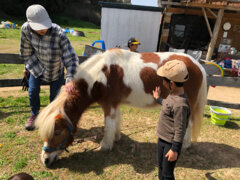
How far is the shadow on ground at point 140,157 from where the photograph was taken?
8.94 feet

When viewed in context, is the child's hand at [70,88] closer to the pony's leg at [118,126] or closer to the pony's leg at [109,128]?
the pony's leg at [109,128]

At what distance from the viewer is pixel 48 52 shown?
9.61 feet

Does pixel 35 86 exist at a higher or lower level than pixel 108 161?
higher

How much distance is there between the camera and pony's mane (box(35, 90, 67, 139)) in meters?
2.26

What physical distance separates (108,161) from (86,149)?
0.47 meters

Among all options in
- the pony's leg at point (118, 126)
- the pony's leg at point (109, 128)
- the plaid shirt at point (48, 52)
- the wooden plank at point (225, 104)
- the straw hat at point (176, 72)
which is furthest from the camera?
the wooden plank at point (225, 104)

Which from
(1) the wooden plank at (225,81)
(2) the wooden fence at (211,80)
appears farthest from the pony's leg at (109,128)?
(1) the wooden plank at (225,81)

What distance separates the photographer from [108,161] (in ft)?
9.36

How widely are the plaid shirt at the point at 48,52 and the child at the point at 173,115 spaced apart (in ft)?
5.32

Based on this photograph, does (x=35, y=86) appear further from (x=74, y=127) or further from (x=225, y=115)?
(x=225, y=115)

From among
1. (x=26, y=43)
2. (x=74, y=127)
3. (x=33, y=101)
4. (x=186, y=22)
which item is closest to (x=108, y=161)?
(x=74, y=127)

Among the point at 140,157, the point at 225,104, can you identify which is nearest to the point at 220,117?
the point at 225,104

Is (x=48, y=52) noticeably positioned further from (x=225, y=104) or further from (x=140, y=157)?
(x=225, y=104)

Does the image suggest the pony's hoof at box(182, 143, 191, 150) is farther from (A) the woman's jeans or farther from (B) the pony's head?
(A) the woman's jeans
